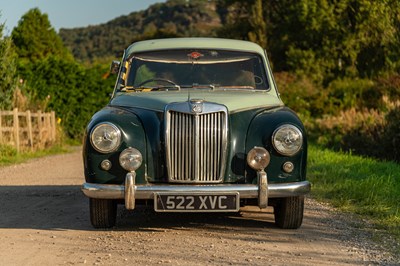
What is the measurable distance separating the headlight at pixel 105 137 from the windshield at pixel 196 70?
1.33 m

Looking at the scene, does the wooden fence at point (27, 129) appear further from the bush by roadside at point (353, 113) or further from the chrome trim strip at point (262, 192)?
the chrome trim strip at point (262, 192)

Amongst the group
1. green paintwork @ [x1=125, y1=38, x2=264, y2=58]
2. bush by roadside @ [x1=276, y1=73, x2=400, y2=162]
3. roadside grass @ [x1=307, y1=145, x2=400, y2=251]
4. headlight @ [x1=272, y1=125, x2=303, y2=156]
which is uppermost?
green paintwork @ [x1=125, y1=38, x2=264, y2=58]

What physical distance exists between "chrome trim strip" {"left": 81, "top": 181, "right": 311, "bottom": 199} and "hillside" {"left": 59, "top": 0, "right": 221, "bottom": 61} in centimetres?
8823

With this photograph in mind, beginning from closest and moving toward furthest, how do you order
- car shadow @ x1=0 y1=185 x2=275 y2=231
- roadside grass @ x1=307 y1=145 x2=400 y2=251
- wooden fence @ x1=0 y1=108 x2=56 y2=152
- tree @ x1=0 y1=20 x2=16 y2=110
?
car shadow @ x1=0 y1=185 x2=275 y2=231 → roadside grass @ x1=307 y1=145 x2=400 y2=251 → wooden fence @ x1=0 y1=108 x2=56 y2=152 → tree @ x1=0 y1=20 x2=16 y2=110

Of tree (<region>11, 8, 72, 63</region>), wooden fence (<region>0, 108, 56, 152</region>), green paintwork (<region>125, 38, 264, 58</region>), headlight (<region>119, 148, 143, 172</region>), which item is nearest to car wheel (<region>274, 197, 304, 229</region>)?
headlight (<region>119, 148, 143, 172</region>)

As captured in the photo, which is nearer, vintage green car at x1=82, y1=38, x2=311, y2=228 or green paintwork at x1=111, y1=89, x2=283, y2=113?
vintage green car at x1=82, y1=38, x2=311, y2=228

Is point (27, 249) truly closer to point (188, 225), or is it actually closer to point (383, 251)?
point (188, 225)

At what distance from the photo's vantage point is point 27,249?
6316 millimetres

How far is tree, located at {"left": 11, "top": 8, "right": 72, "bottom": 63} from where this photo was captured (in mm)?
43812

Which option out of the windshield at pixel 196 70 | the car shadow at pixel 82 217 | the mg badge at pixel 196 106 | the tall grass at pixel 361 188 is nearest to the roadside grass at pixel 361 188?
the tall grass at pixel 361 188

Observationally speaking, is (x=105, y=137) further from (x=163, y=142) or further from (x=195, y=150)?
(x=195, y=150)

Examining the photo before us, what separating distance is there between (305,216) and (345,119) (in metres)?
14.9

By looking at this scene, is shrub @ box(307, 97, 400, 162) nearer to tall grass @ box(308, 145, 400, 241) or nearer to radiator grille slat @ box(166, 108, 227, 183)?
tall grass @ box(308, 145, 400, 241)

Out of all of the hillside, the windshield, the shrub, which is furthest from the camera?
the hillside
